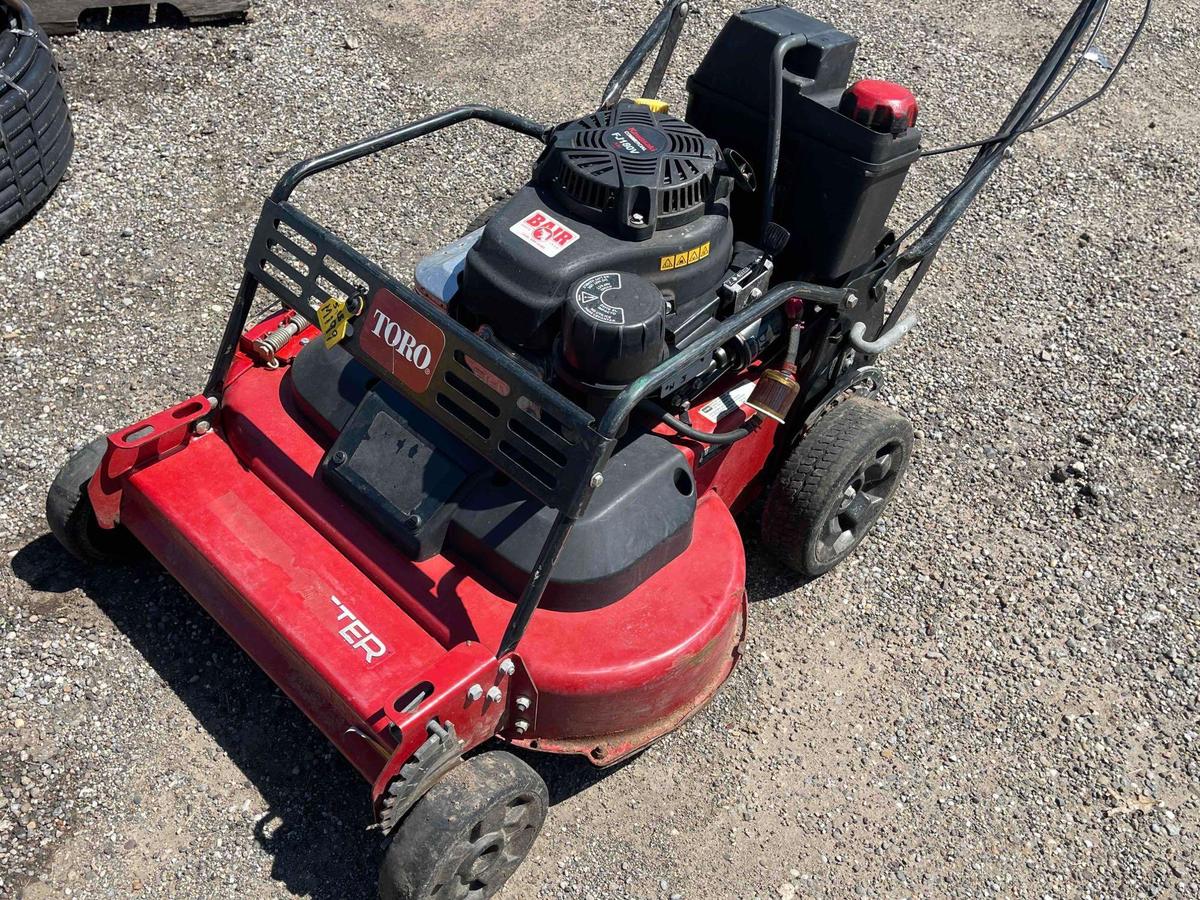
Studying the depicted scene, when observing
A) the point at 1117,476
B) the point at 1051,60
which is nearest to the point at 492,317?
the point at 1051,60

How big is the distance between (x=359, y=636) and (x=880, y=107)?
2.05m

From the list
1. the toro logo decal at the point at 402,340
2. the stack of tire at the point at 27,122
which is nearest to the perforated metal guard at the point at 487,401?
the toro logo decal at the point at 402,340

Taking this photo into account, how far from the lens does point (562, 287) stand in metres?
3.02

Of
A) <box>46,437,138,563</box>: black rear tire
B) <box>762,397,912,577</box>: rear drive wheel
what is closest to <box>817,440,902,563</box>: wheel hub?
<box>762,397,912,577</box>: rear drive wheel

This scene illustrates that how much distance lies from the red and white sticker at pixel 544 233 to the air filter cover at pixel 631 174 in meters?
0.07

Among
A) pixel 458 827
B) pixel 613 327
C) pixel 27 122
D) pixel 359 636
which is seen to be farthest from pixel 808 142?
pixel 27 122

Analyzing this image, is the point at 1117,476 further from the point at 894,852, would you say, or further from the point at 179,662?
the point at 179,662

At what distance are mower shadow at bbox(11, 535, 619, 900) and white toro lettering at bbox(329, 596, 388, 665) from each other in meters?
0.68

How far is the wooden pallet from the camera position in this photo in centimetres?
619

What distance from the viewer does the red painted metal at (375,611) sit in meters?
3.00

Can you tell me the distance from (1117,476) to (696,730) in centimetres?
228

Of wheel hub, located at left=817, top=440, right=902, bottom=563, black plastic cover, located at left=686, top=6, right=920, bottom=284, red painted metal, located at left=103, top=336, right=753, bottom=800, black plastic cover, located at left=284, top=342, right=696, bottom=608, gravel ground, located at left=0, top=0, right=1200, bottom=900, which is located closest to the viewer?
red painted metal, located at left=103, top=336, right=753, bottom=800

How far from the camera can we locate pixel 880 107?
3217 millimetres

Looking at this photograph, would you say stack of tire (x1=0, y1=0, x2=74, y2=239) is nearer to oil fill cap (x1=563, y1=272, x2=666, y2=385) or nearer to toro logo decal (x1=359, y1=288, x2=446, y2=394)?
toro logo decal (x1=359, y1=288, x2=446, y2=394)
